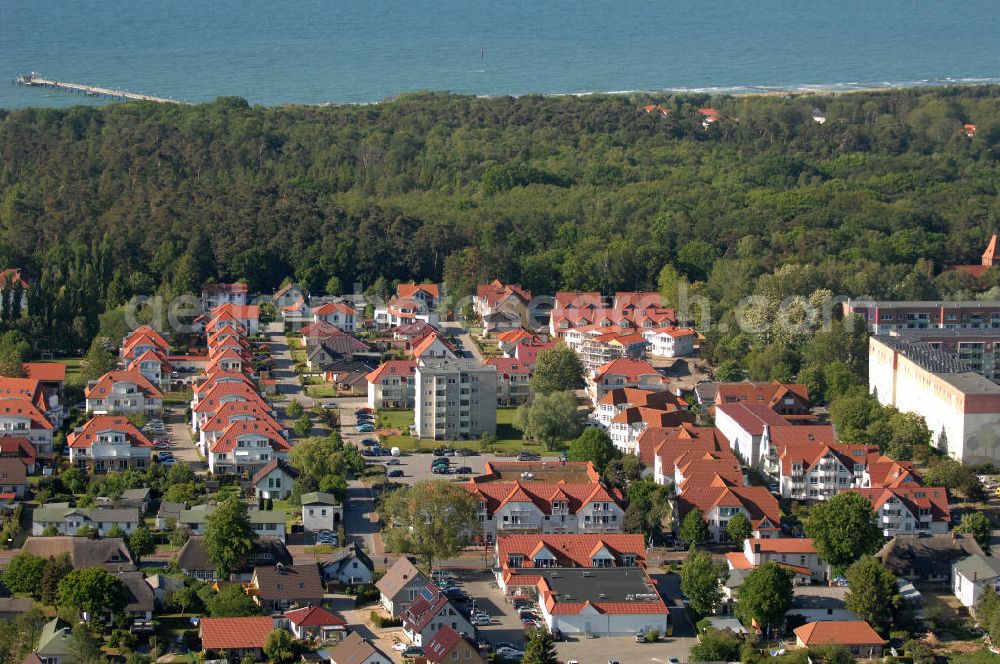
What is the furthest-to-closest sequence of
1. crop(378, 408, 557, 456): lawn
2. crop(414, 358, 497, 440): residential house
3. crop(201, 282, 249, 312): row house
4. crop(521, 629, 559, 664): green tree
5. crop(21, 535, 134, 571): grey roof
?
crop(201, 282, 249, 312): row house → crop(414, 358, 497, 440): residential house → crop(378, 408, 557, 456): lawn → crop(21, 535, 134, 571): grey roof → crop(521, 629, 559, 664): green tree

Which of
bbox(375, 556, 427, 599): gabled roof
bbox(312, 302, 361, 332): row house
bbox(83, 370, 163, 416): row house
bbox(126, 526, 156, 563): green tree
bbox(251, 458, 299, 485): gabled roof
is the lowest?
bbox(375, 556, 427, 599): gabled roof

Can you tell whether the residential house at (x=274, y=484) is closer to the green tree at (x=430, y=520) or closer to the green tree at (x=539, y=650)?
the green tree at (x=430, y=520)

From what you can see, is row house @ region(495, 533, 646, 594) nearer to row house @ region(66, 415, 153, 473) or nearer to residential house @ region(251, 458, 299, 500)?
residential house @ region(251, 458, 299, 500)

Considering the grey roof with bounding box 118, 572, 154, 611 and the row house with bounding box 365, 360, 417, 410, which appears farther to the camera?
the row house with bounding box 365, 360, 417, 410

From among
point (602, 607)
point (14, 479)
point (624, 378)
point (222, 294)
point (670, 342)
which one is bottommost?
point (602, 607)

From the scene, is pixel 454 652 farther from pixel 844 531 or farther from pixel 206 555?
pixel 844 531

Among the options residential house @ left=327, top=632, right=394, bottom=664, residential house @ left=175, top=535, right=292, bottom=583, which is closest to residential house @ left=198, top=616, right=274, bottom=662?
residential house @ left=327, top=632, right=394, bottom=664

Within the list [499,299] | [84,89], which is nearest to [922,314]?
[499,299]
